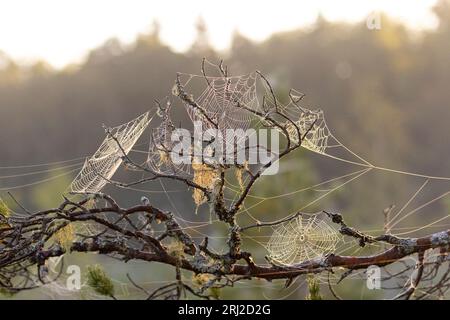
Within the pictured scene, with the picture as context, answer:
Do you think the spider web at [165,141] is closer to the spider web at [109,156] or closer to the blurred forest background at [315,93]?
the spider web at [109,156]

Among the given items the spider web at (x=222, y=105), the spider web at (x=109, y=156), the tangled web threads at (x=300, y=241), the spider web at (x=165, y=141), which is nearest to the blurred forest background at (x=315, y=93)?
the tangled web threads at (x=300, y=241)

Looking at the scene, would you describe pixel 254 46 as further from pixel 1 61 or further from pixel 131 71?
pixel 1 61

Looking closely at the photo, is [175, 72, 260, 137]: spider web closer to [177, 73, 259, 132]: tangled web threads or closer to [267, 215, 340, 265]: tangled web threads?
[177, 73, 259, 132]: tangled web threads

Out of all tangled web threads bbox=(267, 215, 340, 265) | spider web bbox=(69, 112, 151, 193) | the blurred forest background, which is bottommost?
tangled web threads bbox=(267, 215, 340, 265)

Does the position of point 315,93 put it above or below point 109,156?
above

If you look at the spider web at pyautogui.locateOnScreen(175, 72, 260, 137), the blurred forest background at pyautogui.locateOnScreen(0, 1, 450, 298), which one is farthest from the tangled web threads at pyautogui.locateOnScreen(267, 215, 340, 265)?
the blurred forest background at pyautogui.locateOnScreen(0, 1, 450, 298)

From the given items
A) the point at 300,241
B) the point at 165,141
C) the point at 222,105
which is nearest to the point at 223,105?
the point at 222,105

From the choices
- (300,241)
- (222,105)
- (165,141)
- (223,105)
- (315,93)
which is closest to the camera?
(165,141)

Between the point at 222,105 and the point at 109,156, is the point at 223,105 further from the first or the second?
the point at 109,156
